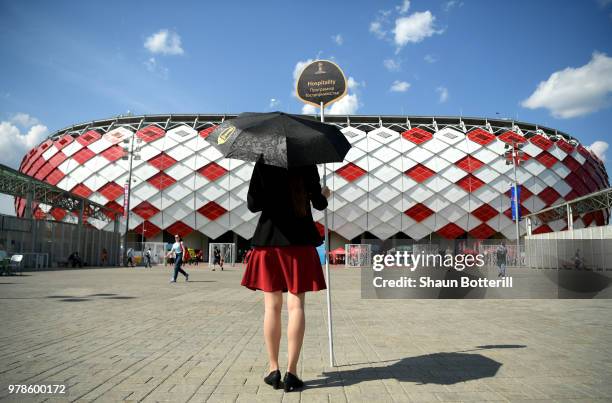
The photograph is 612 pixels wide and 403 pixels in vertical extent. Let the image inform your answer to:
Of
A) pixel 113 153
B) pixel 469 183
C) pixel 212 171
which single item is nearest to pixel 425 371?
pixel 212 171

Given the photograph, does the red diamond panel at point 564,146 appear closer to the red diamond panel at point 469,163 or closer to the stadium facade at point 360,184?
the stadium facade at point 360,184

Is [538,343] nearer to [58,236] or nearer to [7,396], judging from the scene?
[7,396]

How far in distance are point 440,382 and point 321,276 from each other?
123cm

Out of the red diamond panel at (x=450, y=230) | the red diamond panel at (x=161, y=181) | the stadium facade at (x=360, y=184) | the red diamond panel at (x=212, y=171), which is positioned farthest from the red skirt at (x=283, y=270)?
the red diamond panel at (x=450, y=230)

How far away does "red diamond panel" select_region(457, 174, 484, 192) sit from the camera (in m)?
54.1

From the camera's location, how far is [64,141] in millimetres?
60188

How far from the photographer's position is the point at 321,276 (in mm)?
3416

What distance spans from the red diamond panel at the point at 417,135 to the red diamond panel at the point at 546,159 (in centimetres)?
1522

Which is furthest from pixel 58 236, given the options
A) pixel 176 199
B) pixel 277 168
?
pixel 277 168

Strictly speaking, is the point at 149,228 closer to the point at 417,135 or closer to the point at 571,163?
the point at 417,135

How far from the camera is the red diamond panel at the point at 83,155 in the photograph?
56.2 meters

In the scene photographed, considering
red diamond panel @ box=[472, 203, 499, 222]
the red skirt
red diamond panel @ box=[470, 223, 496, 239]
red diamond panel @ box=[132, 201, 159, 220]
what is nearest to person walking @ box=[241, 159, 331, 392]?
the red skirt

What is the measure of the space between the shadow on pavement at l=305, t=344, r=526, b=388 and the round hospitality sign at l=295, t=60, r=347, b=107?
10.0 feet

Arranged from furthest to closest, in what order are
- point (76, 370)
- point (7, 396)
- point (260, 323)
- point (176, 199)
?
point (176, 199), point (260, 323), point (76, 370), point (7, 396)
